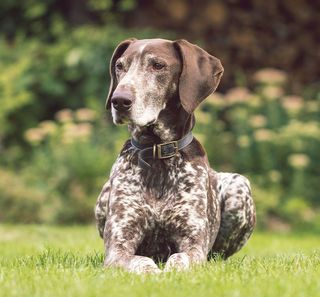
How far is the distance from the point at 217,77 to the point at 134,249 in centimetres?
124

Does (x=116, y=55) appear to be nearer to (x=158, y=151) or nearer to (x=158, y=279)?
(x=158, y=151)

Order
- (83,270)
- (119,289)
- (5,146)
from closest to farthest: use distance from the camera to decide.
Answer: (119,289), (83,270), (5,146)

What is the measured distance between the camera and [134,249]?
5.86 m

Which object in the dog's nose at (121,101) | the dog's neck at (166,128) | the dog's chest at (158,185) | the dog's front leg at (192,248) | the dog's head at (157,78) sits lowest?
the dog's front leg at (192,248)

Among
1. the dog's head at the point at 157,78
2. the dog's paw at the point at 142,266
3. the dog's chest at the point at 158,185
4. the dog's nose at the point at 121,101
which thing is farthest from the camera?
the dog's chest at the point at 158,185

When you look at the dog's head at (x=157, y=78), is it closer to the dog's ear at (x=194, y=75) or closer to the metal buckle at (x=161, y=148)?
the dog's ear at (x=194, y=75)

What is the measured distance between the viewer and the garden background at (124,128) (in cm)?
1188

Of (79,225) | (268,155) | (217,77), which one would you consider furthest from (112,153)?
(217,77)

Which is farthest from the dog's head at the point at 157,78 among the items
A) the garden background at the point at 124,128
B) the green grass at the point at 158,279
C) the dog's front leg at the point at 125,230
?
the garden background at the point at 124,128

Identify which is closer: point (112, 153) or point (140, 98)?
point (140, 98)

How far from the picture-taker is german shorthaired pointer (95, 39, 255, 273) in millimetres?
5793

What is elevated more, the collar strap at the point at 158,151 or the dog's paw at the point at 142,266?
the collar strap at the point at 158,151

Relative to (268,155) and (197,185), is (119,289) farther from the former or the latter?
(268,155)

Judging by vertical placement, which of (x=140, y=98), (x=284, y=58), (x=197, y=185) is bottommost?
(x=197, y=185)
